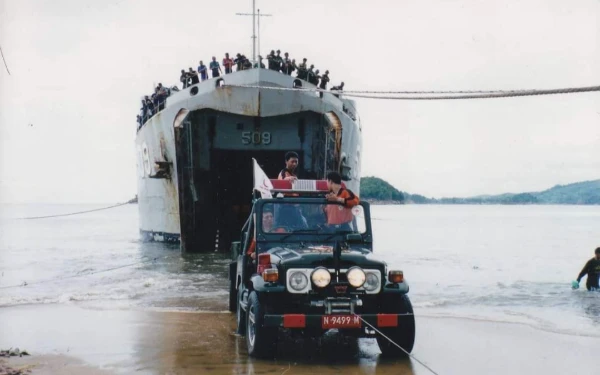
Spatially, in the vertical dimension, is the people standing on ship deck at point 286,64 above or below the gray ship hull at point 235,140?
above

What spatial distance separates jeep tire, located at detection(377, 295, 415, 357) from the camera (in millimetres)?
6648

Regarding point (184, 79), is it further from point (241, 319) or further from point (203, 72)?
point (241, 319)

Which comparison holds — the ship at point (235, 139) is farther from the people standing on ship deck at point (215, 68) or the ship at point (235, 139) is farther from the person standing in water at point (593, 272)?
the person standing in water at point (593, 272)

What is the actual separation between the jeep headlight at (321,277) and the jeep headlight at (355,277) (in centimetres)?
22

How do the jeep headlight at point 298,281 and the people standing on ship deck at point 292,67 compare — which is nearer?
the jeep headlight at point 298,281

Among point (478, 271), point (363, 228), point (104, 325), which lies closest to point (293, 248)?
point (363, 228)

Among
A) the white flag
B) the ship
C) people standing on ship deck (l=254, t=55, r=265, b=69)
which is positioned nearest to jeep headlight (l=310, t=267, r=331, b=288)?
the white flag

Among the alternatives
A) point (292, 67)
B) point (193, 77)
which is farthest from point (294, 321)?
point (193, 77)

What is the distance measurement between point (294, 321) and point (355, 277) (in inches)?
29.1

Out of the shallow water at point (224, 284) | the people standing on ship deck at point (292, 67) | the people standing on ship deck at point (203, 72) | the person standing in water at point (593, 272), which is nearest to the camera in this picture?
the shallow water at point (224, 284)

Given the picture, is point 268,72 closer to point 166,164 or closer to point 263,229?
point 166,164

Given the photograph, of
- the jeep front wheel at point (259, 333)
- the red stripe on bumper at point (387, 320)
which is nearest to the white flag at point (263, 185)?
the jeep front wheel at point (259, 333)

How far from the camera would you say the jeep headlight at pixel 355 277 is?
6391 millimetres

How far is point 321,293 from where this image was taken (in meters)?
Answer: 6.40
